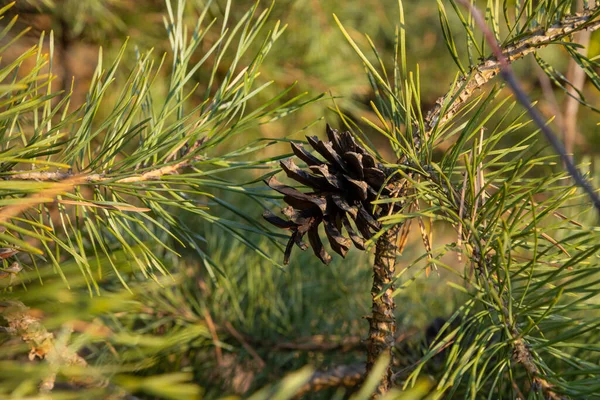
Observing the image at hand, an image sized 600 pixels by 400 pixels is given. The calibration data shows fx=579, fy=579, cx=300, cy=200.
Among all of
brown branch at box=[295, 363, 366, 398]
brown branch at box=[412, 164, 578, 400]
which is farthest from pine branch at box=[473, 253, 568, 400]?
brown branch at box=[295, 363, 366, 398]

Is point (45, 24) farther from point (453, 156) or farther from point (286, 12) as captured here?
point (453, 156)

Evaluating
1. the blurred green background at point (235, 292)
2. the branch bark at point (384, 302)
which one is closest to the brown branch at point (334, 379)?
the blurred green background at point (235, 292)

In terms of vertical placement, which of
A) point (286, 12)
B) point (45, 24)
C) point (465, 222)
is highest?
point (286, 12)

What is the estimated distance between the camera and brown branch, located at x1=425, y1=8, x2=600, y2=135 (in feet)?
0.97

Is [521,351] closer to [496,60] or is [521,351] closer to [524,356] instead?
[524,356]

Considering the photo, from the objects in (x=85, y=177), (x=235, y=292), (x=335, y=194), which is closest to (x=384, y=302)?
(x=335, y=194)

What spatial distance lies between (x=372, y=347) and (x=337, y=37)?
0.81 m

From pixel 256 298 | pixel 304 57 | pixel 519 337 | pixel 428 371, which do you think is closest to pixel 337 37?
pixel 304 57

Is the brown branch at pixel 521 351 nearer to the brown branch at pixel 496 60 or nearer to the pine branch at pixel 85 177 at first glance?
the brown branch at pixel 496 60

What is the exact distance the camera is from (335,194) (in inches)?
11.8

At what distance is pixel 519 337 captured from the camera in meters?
0.26

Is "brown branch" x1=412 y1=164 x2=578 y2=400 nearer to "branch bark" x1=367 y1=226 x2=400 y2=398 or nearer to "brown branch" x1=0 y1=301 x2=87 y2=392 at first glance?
"branch bark" x1=367 y1=226 x2=400 y2=398

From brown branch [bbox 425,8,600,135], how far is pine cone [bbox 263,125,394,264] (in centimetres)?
4

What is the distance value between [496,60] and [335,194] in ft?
0.36
